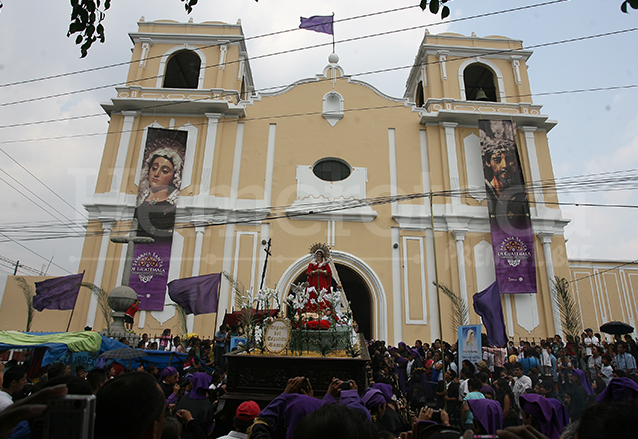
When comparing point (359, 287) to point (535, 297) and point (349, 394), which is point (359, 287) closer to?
point (535, 297)

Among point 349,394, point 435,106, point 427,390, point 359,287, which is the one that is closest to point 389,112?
point 435,106

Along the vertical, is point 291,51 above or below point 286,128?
below

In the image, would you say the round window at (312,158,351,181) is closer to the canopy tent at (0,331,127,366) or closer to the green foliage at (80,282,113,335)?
the green foliage at (80,282,113,335)

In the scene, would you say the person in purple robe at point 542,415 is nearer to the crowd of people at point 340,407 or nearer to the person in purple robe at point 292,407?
the crowd of people at point 340,407

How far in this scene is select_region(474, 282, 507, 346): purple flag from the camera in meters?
11.8

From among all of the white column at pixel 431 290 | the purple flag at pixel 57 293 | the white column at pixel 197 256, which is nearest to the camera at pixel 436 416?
the white column at pixel 431 290

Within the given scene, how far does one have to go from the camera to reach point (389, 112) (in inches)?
747

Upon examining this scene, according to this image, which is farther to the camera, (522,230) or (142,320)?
(522,230)

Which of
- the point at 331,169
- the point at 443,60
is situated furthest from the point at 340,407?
the point at 443,60

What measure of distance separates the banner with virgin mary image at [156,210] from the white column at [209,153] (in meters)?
0.90

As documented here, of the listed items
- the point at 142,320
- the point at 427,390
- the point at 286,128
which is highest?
the point at 286,128

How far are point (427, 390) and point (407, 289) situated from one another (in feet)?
22.1

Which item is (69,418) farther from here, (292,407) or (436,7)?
(436,7)

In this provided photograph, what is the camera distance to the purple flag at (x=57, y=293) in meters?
13.8
